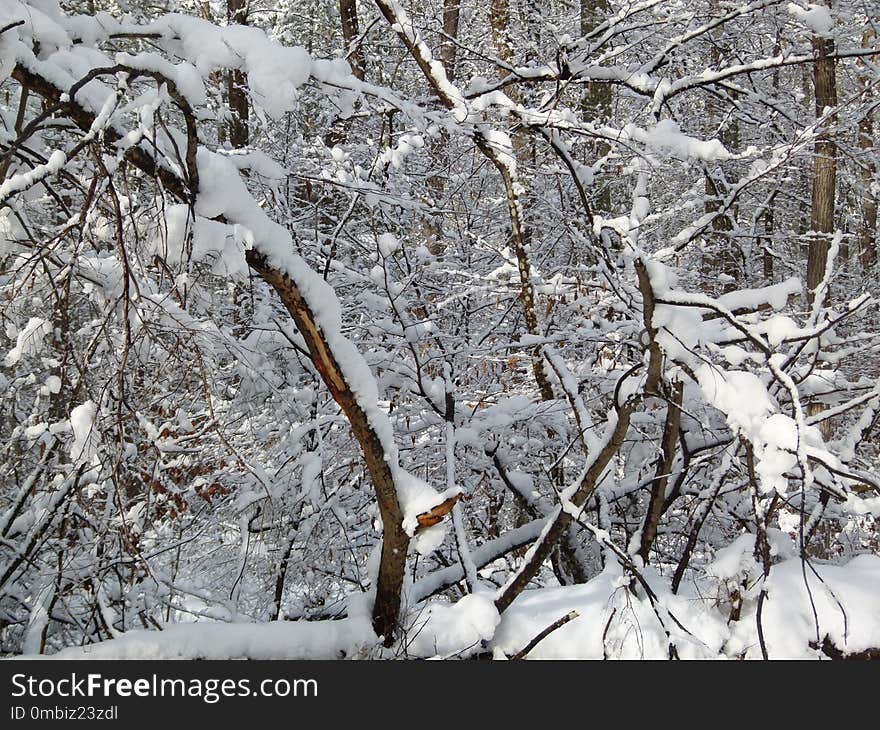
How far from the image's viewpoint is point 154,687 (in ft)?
8.14

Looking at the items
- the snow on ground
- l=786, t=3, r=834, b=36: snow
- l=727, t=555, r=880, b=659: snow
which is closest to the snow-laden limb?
the snow on ground

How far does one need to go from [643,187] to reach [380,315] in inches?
101

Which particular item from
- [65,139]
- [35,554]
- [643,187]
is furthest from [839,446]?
[65,139]

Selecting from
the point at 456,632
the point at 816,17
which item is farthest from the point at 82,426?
the point at 816,17

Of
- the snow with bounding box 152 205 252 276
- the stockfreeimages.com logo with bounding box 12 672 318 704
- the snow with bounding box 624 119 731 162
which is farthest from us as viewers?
the snow with bounding box 624 119 731 162

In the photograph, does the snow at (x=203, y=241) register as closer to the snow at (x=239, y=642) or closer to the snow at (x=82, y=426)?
the snow at (x=82, y=426)

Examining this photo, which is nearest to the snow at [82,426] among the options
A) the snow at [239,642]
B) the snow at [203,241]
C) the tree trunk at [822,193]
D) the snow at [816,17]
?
the snow at [203,241]

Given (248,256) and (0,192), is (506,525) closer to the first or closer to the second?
(248,256)

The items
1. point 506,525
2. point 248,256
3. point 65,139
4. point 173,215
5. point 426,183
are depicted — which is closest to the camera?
point 173,215

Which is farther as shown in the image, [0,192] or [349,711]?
[349,711]

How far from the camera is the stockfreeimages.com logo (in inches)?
95.3

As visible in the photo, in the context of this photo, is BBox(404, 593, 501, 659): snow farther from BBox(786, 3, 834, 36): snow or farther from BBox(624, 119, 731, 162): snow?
BBox(786, 3, 834, 36): snow

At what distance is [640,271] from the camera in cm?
260

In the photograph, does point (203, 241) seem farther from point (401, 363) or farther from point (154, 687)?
point (401, 363)
